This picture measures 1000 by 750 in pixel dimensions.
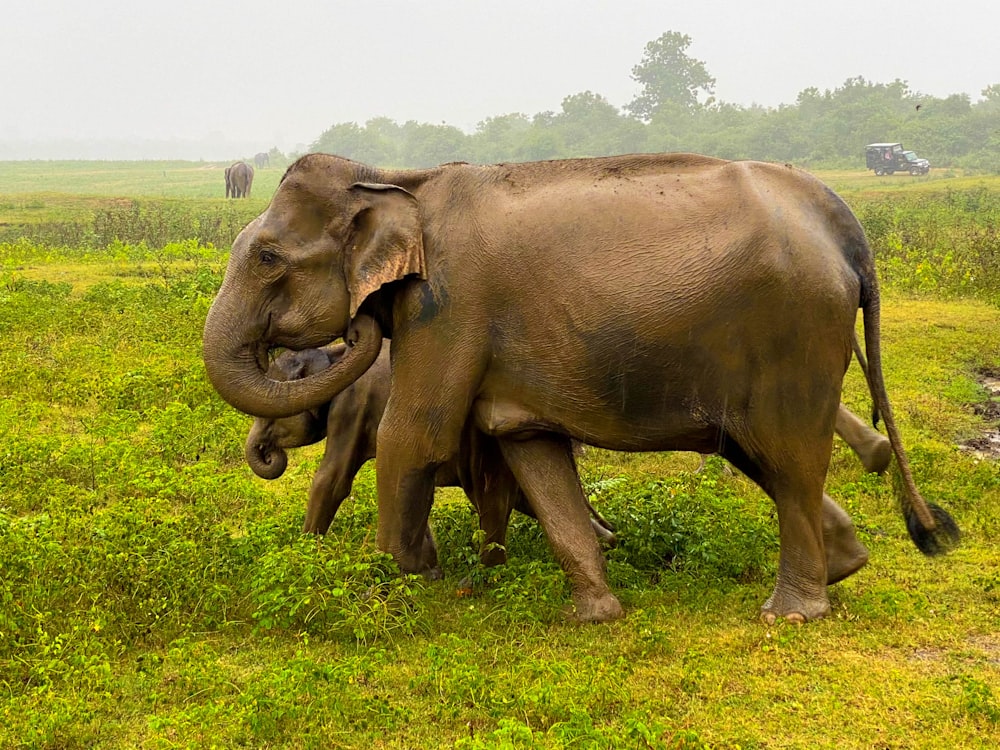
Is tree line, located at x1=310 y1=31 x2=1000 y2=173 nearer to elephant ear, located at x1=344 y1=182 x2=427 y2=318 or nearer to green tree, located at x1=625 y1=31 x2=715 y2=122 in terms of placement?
green tree, located at x1=625 y1=31 x2=715 y2=122

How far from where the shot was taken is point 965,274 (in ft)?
49.6

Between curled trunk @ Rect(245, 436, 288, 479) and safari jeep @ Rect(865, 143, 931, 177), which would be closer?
curled trunk @ Rect(245, 436, 288, 479)

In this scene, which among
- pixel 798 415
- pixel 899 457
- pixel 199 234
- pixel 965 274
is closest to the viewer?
pixel 798 415

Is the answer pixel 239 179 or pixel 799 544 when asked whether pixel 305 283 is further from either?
pixel 239 179

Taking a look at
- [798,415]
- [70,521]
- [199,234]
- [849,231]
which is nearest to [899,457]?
[798,415]

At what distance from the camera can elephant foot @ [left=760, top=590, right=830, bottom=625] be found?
→ 539 centimetres

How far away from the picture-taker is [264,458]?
22.1ft

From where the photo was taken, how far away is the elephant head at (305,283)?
557 centimetres

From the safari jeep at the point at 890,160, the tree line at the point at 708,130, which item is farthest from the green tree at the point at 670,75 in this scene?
the safari jeep at the point at 890,160

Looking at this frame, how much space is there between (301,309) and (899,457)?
9.97ft

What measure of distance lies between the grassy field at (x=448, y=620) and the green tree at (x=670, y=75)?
84.3m

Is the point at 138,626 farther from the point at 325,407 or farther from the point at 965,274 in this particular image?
the point at 965,274

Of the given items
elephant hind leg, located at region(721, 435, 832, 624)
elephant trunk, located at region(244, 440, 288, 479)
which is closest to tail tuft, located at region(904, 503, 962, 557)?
elephant hind leg, located at region(721, 435, 832, 624)

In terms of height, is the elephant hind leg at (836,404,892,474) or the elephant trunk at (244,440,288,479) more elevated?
the elephant hind leg at (836,404,892,474)
